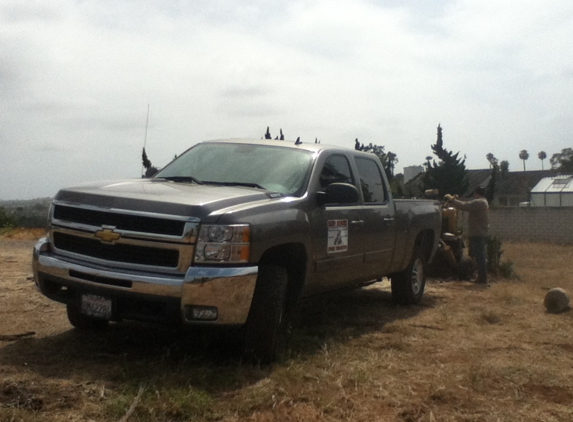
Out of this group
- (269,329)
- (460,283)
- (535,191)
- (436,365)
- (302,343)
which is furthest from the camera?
(535,191)

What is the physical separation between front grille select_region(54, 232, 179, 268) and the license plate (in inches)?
11.4

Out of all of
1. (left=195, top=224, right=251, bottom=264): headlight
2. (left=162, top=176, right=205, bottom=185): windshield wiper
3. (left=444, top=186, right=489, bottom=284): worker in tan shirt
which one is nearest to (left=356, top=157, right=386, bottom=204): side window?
(left=162, top=176, right=205, bottom=185): windshield wiper

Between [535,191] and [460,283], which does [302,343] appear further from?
[535,191]

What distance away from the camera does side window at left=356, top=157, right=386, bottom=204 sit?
25.0 feet

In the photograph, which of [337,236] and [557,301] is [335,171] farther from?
[557,301]

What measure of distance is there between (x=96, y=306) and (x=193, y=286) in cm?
80

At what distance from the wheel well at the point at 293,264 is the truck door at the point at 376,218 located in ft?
4.17

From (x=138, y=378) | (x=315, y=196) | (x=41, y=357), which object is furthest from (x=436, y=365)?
(x=41, y=357)

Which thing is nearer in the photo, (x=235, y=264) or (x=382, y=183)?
(x=235, y=264)

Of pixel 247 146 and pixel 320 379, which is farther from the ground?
pixel 247 146

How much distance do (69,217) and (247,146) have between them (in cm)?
200

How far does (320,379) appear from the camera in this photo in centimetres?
517

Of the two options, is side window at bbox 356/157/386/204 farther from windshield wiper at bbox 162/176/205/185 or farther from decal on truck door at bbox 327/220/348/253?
windshield wiper at bbox 162/176/205/185

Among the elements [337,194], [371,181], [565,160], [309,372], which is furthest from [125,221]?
[565,160]
